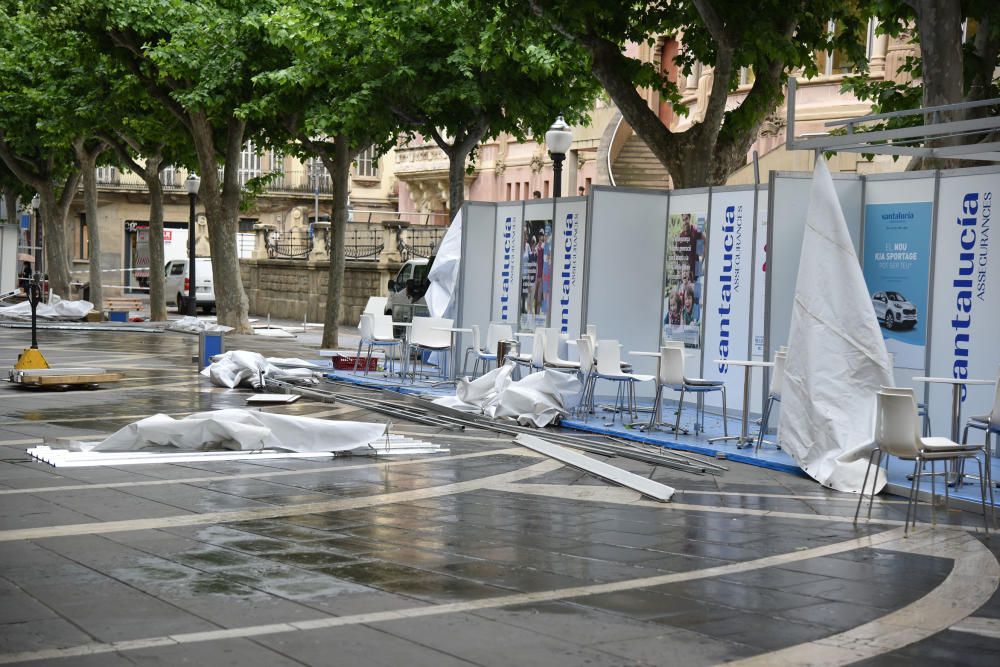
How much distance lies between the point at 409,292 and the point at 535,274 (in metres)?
9.06

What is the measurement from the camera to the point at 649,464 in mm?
12992

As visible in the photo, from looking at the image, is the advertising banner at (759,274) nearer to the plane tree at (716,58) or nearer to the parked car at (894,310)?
the plane tree at (716,58)

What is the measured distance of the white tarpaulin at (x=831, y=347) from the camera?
12148mm

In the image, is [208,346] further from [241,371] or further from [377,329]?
[377,329]

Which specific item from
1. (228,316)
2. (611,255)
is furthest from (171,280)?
(611,255)

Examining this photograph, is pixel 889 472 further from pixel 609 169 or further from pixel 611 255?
pixel 609 169

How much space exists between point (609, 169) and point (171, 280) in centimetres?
1950

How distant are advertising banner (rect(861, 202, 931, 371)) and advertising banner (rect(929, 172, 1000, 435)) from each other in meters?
0.20

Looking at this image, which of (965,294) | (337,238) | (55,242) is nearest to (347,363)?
(337,238)

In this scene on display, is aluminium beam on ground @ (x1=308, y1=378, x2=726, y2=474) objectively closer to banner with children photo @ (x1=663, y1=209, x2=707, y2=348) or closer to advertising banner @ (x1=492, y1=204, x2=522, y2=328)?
advertising banner @ (x1=492, y1=204, x2=522, y2=328)

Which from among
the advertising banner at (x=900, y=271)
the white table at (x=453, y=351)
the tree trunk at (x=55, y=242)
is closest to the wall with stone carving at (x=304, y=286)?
the tree trunk at (x=55, y=242)

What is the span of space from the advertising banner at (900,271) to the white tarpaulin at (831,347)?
1.72 meters

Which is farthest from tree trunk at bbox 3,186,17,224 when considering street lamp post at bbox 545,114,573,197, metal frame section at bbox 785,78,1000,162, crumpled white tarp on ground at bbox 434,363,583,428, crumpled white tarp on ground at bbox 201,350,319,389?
metal frame section at bbox 785,78,1000,162

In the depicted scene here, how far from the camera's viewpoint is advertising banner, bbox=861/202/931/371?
14.0m
